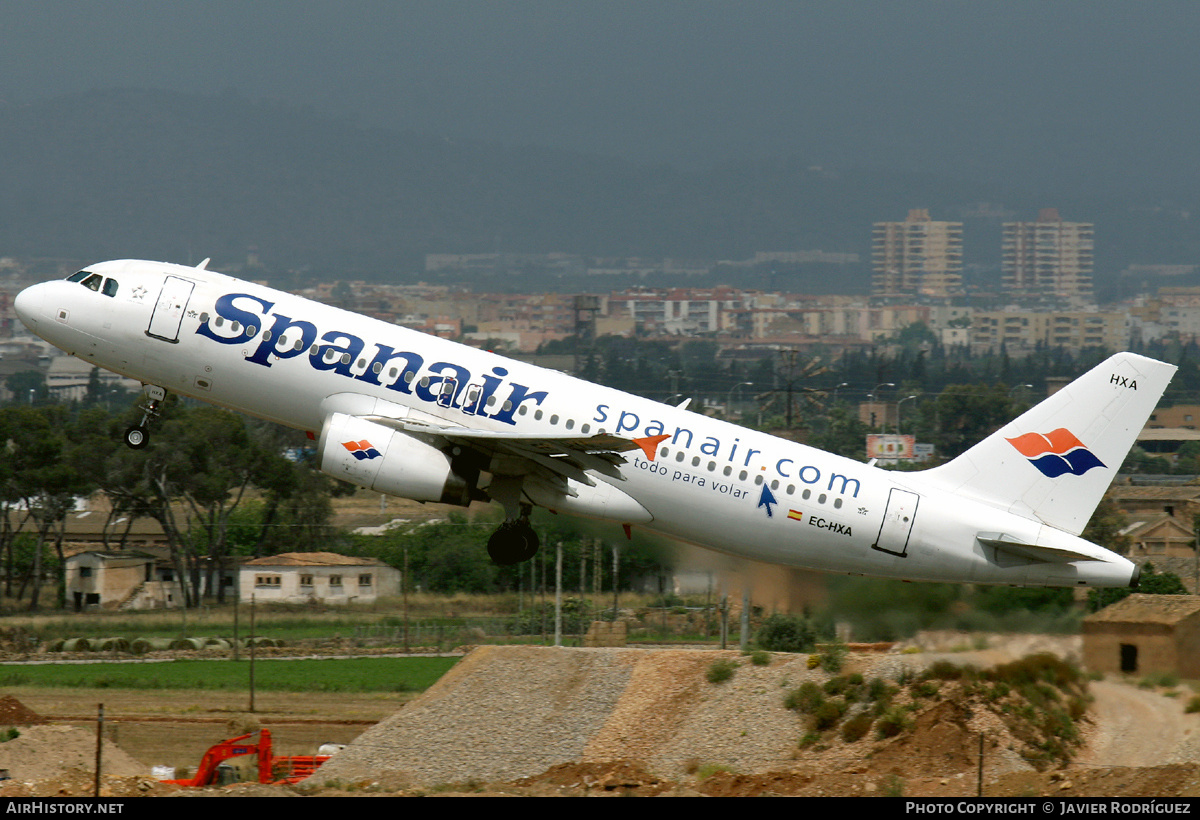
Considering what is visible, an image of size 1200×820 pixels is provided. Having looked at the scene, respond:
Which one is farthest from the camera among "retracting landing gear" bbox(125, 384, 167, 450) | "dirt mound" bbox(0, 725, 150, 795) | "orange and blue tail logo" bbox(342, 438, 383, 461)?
"dirt mound" bbox(0, 725, 150, 795)

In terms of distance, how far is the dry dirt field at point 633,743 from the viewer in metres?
28.4

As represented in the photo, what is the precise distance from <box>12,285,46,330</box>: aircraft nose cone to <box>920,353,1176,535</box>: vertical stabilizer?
816 inches

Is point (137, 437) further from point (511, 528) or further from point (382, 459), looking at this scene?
point (511, 528)

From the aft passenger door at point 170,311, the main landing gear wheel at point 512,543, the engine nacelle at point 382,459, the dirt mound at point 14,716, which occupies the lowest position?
the dirt mound at point 14,716

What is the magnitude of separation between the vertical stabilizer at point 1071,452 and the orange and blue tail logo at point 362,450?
496 inches

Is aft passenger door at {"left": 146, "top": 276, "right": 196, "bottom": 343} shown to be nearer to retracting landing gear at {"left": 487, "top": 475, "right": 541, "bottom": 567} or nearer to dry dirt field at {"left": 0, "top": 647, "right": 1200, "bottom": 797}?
retracting landing gear at {"left": 487, "top": 475, "right": 541, "bottom": 567}

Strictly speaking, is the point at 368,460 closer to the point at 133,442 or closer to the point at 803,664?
the point at 133,442

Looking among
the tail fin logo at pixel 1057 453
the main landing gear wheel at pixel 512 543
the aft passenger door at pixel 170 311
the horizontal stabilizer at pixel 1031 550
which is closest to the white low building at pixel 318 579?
the main landing gear wheel at pixel 512 543

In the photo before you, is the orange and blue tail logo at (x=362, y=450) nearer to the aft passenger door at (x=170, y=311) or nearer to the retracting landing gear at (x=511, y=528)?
the retracting landing gear at (x=511, y=528)

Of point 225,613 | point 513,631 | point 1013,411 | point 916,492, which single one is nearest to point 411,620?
point 513,631

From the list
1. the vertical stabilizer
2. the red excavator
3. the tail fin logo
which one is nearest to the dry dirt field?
the red excavator

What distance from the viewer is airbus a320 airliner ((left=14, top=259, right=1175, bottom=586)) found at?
97.9 ft

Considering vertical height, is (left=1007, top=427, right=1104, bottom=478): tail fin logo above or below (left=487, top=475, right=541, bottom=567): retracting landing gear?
above
